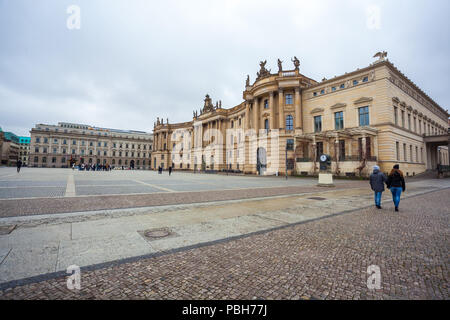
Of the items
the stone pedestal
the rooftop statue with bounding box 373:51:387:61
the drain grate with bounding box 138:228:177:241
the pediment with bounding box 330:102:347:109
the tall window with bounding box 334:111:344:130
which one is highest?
the rooftop statue with bounding box 373:51:387:61

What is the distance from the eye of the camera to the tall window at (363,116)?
30.4 metres

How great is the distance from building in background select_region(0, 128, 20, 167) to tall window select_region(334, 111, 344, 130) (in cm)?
12836

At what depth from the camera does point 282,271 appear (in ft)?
10.3

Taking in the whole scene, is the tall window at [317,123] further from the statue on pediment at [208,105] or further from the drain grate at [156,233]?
the drain grate at [156,233]

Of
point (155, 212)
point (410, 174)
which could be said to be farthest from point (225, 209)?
point (410, 174)

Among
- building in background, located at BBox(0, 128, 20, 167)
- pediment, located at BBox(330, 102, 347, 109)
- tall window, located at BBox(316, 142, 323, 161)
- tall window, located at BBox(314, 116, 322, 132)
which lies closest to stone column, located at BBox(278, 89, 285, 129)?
tall window, located at BBox(314, 116, 322, 132)

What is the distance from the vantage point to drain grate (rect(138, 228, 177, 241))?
4555mm

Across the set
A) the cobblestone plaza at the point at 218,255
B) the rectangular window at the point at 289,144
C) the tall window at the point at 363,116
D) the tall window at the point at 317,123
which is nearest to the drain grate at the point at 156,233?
the cobblestone plaza at the point at 218,255

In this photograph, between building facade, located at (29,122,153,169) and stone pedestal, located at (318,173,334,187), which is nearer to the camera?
stone pedestal, located at (318,173,334,187)

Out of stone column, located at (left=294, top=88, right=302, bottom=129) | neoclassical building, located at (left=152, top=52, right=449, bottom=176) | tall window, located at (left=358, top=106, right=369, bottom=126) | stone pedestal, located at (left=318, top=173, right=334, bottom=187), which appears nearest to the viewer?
stone pedestal, located at (left=318, top=173, right=334, bottom=187)

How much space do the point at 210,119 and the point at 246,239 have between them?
58080 millimetres

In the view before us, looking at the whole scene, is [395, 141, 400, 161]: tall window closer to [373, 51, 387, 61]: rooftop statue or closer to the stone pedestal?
[373, 51, 387, 61]: rooftop statue
